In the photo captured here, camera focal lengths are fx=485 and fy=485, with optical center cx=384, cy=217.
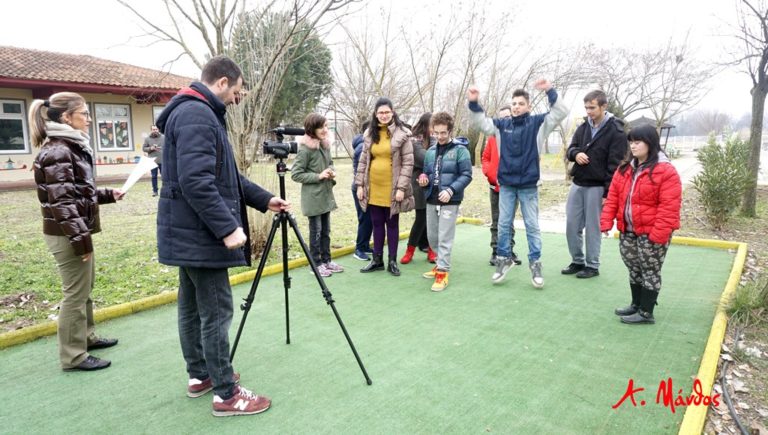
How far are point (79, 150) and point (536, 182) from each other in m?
3.66

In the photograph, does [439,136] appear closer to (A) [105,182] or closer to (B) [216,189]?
(B) [216,189]

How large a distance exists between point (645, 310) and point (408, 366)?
195 cm

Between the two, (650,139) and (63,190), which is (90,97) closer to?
(63,190)

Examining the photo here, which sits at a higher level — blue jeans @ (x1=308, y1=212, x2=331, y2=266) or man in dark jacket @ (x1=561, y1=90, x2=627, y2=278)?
man in dark jacket @ (x1=561, y1=90, x2=627, y2=278)

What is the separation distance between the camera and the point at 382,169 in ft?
16.1

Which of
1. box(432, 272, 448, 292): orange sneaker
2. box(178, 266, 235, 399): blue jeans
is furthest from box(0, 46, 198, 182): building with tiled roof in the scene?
box(178, 266, 235, 399): blue jeans

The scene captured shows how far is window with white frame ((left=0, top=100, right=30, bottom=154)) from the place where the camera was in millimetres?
14992

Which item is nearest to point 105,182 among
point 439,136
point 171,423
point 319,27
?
point 319,27

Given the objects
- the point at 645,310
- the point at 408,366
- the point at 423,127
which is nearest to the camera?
the point at 408,366

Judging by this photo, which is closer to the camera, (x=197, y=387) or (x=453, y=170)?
(x=197, y=387)

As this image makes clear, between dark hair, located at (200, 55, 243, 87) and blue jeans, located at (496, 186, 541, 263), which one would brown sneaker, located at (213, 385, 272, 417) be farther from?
blue jeans, located at (496, 186, 541, 263)

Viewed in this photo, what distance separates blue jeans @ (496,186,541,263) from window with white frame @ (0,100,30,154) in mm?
16628

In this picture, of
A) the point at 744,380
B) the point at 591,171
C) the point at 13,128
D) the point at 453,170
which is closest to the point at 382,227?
the point at 453,170

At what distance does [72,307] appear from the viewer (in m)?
2.87
